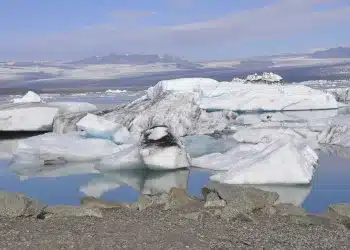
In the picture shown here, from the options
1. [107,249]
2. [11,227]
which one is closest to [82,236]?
[107,249]

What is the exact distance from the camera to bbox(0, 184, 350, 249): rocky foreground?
371 centimetres

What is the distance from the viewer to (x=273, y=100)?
592 inches

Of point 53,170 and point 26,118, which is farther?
point 26,118

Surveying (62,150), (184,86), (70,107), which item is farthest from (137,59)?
(62,150)

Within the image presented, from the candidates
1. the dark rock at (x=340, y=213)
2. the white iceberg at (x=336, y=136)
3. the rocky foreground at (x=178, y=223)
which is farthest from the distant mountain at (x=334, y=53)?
the rocky foreground at (x=178, y=223)

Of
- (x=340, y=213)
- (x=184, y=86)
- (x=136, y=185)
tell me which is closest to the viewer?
(x=340, y=213)

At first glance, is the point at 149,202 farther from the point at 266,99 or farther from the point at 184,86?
the point at 184,86

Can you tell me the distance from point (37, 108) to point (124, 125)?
1856 millimetres

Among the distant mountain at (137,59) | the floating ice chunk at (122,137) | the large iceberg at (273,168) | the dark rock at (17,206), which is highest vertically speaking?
the dark rock at (17,206)

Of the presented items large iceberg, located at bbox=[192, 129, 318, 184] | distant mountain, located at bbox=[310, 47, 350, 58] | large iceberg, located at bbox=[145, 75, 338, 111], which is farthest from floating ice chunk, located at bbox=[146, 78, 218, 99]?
distant mountain, located at bbox=[310, 47, 350, 58]

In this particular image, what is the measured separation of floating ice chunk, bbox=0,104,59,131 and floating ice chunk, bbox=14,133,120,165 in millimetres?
2305

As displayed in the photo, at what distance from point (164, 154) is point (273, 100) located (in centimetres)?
838

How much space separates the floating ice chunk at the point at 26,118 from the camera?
1057 cm

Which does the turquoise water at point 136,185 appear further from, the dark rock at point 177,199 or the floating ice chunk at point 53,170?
the dark rock at point 177,199
